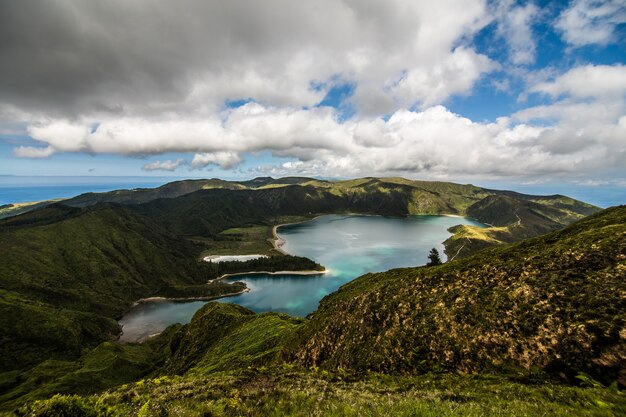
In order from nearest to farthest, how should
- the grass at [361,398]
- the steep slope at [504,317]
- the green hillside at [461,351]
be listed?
the grass at [361,398]
the green hillside at [461,351]
the steep slope at [504,317]

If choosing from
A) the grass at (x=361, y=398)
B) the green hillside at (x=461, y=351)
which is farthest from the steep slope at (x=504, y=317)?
the grass at (x=361, y=398)

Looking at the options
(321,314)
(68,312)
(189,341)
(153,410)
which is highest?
(153,410)

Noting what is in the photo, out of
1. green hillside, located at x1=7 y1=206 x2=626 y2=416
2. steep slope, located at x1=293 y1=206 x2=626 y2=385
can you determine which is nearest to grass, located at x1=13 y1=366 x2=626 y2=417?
green hillside, located at x1=7 y1=206 x2=626 y2=416

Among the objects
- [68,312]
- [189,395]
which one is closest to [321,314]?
[189,395]

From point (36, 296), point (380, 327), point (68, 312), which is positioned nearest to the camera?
point (380, 327)

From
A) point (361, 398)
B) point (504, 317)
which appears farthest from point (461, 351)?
point (361, 398)

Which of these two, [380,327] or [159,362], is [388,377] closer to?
[380,327]

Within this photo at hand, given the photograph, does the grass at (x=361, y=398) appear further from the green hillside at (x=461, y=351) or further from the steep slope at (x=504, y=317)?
the steep slope at (x=504, y=317)
